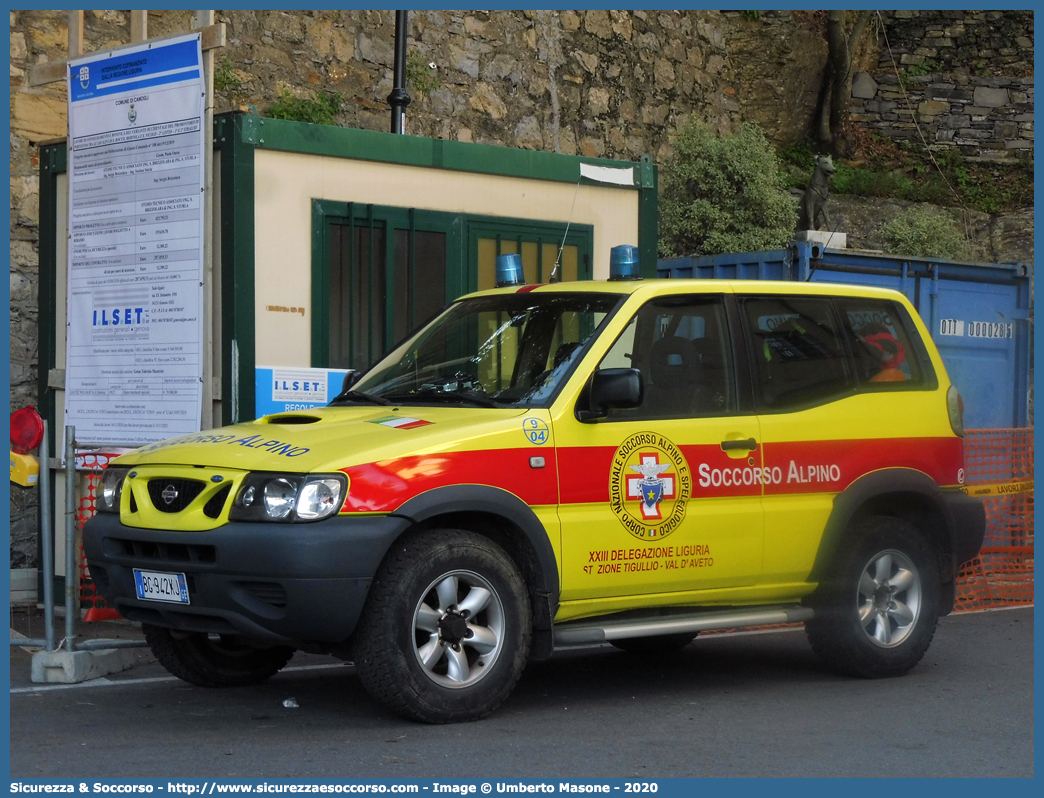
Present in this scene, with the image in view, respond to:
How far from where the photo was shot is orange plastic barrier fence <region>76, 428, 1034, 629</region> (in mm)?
12320

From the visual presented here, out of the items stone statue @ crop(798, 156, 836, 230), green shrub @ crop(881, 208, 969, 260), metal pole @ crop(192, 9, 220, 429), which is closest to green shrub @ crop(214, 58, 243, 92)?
metal pole @ crop(192, 9, 220, 429)

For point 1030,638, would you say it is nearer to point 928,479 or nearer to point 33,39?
point 928,479

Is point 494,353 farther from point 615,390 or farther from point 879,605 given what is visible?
point 879,605

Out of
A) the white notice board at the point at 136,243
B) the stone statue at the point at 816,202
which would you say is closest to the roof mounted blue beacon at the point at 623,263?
the white notice board at the point at 136,243

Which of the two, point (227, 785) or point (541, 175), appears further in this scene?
point (541, 175)

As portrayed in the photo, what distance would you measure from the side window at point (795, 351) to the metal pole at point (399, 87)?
21.8ft

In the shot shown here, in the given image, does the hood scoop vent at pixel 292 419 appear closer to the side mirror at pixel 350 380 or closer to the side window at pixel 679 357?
the side mirror at pixel 350 380

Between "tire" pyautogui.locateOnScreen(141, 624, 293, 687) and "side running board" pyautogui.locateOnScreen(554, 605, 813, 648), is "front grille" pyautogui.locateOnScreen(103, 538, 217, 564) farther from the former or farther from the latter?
"side running board" pyautogui.locateOnScreen(554, 605, 813, 648)

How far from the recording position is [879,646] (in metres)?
7.98

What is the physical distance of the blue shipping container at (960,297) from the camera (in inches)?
516

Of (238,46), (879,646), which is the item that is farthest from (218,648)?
(238,46)

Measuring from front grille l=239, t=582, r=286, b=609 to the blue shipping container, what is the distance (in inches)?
300

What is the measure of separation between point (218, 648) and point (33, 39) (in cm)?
716

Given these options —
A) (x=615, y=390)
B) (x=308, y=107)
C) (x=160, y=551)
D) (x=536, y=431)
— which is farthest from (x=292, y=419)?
(x=308, y=107)
